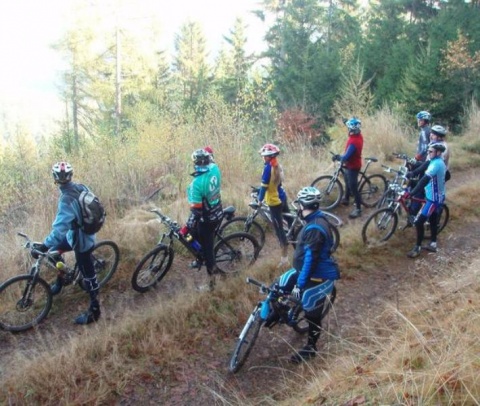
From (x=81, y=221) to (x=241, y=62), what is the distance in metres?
29.8

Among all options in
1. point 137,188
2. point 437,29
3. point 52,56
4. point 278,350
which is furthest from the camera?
point 52,56

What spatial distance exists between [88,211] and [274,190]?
2694 mm

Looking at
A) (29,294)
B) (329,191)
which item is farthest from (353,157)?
(29,294)

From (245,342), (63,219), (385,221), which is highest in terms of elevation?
(63,219)

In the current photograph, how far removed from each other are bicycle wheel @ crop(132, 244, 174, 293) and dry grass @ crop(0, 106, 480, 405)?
302 millimetres

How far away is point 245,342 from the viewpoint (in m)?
4.34

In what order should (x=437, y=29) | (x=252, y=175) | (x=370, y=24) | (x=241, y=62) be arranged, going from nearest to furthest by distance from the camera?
1. (x=252, y=175)
2. (x=437, y=29)
3. (x=370, y=24)
4. (x=241, y=62)

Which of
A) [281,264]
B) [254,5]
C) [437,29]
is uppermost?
[254,5]

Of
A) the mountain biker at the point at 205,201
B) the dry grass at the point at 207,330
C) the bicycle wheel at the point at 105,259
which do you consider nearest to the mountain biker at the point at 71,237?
the dry grass at the point at 207,330

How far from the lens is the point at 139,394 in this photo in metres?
4.07

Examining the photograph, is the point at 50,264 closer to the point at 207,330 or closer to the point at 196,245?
the point at 196,245

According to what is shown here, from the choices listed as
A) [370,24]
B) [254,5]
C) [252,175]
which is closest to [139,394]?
[252,175]

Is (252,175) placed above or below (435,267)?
above

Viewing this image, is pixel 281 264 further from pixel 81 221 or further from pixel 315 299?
pixel 81 221
